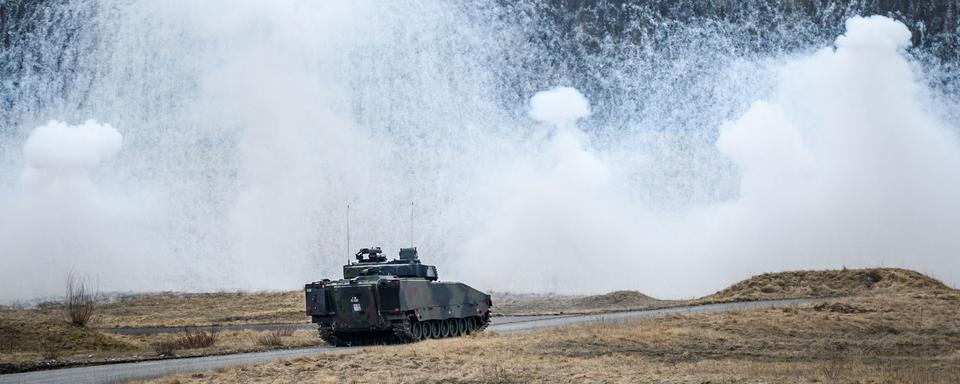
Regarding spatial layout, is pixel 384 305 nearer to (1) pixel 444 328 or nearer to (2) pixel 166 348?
(1) pixel 444 328

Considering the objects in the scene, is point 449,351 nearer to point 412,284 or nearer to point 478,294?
point 412,284

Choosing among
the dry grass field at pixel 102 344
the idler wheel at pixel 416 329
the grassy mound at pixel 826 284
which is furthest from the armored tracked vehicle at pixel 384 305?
the grassy mound at pixel 826 284

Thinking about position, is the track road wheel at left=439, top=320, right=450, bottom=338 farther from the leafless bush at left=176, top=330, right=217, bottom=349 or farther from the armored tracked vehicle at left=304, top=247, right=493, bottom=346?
the leafless bush at left=176, top=330, right=217, bottom=349

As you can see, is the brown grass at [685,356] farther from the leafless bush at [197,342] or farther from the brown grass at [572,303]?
the brown grass at [572,303]

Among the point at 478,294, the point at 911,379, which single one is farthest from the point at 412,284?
the point at 911,379

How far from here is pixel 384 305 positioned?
3372cm

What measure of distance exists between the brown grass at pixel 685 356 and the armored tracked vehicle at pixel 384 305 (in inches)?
162

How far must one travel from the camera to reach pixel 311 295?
34.8 m

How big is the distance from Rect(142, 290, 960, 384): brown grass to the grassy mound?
1698cm

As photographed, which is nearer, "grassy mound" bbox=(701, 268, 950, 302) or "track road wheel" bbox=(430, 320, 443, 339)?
"track road wheel" bbox=(430, 320, 443, 339)

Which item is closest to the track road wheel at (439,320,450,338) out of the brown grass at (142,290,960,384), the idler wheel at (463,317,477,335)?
the idler wheel at (463,317,477,335)

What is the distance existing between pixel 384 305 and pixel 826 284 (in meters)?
30.2

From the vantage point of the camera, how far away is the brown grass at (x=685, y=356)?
1980 cm

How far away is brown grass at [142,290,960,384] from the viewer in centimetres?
1980
